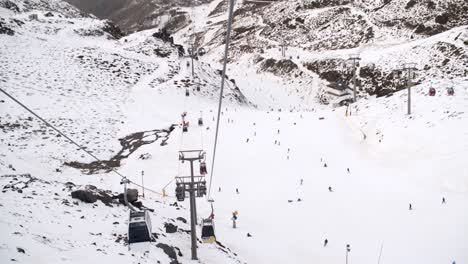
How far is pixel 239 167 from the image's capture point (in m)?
32.3

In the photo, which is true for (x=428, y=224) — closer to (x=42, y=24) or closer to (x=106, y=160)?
(x=106, y=160)

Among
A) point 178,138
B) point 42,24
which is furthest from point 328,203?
point 42,24

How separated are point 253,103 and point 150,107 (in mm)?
21235

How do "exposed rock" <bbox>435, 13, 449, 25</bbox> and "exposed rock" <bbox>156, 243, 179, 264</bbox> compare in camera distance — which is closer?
"exposed rock" <bbox>156, 243, 179, 264</bbox>

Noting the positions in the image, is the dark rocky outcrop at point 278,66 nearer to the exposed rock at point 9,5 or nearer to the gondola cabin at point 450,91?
the gondola cabin at point 450,91

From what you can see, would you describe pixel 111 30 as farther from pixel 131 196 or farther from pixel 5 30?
pixel 131 196

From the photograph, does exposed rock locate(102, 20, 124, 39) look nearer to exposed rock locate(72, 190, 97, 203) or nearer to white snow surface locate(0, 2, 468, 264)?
white snow surface locate(0, 2, 468, 264)

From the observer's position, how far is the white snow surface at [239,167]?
15617 millimetres

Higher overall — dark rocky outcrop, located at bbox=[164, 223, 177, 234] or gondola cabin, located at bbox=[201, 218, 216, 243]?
gondola cabin, located at bbox=[201, 218, 216, 243]

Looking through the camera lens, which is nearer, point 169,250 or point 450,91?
point 169,250

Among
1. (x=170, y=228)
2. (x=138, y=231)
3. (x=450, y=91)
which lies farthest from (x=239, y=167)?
(x=450, y=91)

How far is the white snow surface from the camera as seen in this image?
1562cm

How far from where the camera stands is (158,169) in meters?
31.6

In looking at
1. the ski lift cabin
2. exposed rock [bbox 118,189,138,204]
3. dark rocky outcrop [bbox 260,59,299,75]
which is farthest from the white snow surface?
dark rocky outcrop [bbox 260,59,299,75]
